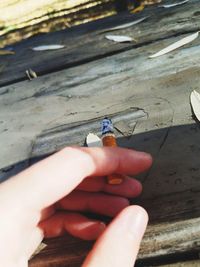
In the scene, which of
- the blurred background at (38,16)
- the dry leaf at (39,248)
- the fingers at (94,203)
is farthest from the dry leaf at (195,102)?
the blurred background at (38,16)

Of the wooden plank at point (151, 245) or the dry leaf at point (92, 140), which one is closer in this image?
the wooden plank at point (151, 245)

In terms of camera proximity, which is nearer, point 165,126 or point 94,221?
point 94,221

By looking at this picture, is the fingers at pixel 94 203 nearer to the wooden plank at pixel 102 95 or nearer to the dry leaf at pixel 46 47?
the wooden plank at pixel 102 95

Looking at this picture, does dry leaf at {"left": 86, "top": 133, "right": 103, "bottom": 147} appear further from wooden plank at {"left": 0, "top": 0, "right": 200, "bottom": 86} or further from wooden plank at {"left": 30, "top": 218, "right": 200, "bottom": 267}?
wooden plank at {"left": 0, "top": 0, "right": 200, "bottom": 86}

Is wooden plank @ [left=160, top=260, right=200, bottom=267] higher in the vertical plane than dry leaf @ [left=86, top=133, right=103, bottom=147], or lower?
lower

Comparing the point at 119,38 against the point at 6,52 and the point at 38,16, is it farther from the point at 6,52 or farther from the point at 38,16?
the point at 38,16

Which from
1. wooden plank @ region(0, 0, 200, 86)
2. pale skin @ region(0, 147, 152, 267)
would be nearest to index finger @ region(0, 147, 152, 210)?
pale skin @ region(0, 147, 152, 267)

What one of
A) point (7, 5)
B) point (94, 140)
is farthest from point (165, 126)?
point (7, 5)

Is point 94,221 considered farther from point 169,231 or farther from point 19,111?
point 19,111
